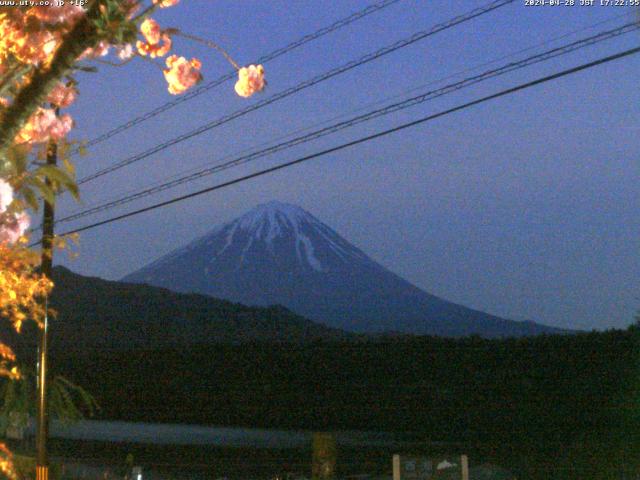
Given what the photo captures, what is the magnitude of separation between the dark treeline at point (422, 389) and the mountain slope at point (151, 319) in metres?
15.3

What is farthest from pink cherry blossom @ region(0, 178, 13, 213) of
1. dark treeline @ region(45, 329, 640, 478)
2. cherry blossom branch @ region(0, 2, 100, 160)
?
dark treeline @ region(45, 329, 640, 478)

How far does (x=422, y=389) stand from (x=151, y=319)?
4193cm

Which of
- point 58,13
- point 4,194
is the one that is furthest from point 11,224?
point 58,13

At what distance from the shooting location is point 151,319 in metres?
79.2

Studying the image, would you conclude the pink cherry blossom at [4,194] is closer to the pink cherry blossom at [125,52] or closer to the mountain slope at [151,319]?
the pink cherry blossom at [125,52]

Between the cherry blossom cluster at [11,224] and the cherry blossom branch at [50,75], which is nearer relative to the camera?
the cherry blossom branch at [50,75]

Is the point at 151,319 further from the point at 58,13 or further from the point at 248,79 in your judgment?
the point at 58,13

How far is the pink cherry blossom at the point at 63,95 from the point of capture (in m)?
6.32

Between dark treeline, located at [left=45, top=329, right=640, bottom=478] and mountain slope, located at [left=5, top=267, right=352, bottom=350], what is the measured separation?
15.3 meters

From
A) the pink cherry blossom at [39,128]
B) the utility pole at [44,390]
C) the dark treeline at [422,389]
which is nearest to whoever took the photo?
the pink cherry blossom at [39,128]

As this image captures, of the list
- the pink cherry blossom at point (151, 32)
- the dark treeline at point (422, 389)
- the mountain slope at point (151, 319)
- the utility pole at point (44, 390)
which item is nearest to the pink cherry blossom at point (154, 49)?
the pink cherry blossom at point (151, 32)

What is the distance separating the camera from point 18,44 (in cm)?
550

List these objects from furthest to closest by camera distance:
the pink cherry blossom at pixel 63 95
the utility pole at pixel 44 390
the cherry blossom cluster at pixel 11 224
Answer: the utility pole at pixel 44 390 → the cherry blossom cluster at pixel 11 224 → the pink cherry blossom at pixel 63 95

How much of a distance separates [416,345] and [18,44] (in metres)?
37.5
